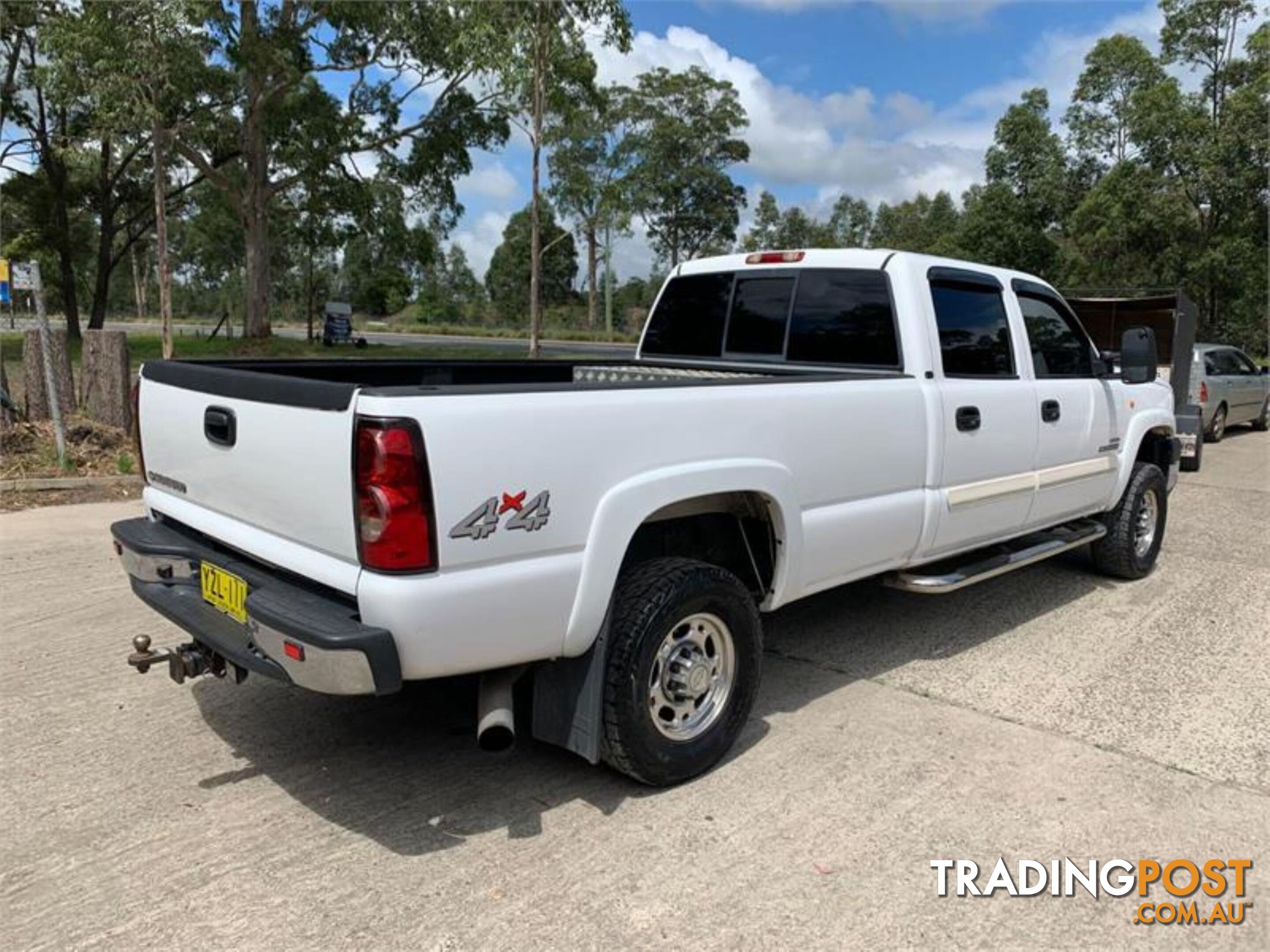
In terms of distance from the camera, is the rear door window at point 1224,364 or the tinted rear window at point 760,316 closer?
the tinted rear window at point 760,316

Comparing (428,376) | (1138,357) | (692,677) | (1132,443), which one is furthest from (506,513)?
(1132,443)

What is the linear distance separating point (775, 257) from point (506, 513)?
9.28 ft

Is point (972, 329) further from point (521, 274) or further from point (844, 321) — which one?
point (521, 274)

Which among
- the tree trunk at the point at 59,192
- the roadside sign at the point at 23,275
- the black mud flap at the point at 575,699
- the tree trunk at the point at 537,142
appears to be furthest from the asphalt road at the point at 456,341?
the black mud flap at the point at 575,699

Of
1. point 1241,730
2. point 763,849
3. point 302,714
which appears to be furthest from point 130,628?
point 1241,730

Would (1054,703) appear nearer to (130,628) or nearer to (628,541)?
(628,541)

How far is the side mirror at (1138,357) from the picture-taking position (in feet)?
17.4

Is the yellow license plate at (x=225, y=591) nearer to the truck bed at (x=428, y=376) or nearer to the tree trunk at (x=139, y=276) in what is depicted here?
the truck bed at (x=428, y=376)

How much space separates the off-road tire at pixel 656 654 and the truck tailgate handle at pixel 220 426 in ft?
4.51

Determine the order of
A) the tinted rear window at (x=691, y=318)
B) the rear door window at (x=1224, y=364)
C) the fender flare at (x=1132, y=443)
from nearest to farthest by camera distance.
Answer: the tinted rear window at (x=691, y=318), the fender flare at (x=1132, y=443), the rear door window at (x=1224, y=364)

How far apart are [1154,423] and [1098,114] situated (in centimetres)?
2629

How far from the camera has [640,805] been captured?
3.24 metres

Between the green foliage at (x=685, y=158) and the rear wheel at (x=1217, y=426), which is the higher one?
the green foliage at (x=685, y=158)

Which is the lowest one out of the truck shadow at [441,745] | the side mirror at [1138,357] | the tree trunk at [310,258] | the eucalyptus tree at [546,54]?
the truck shadow at [441,745]
